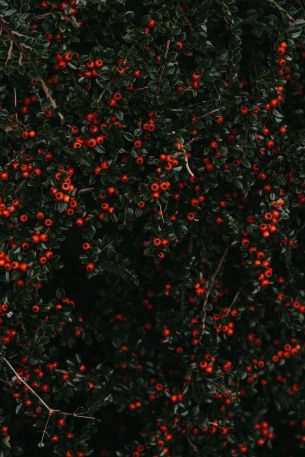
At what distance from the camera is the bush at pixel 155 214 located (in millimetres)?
2510

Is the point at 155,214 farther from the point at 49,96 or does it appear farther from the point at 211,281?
the point at 49,96

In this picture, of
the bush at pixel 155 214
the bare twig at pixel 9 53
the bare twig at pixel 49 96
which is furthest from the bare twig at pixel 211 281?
the bare twig at pixel 9 53

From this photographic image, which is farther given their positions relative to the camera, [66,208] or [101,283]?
[101,283]

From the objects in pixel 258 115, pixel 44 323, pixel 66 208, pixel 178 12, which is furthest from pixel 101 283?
pixel 178 12

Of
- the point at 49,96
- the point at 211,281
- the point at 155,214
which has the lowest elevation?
the point at 211,281

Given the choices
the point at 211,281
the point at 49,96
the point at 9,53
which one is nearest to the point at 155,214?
the point at 211,281

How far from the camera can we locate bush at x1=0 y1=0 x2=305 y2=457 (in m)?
2.51

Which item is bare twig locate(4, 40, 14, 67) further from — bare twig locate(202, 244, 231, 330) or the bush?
bare twig locate(202, 244, 231, 330)

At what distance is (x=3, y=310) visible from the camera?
258 cm

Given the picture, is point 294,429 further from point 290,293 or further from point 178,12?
point 178,12

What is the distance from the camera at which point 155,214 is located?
2582mm

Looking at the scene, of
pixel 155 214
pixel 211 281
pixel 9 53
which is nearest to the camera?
pixel 9 53

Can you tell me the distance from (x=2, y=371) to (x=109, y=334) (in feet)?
1.75

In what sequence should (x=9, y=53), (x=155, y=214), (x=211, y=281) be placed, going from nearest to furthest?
(x=9, y=53)
(x=155, y=214)
(x=211, y=281)
